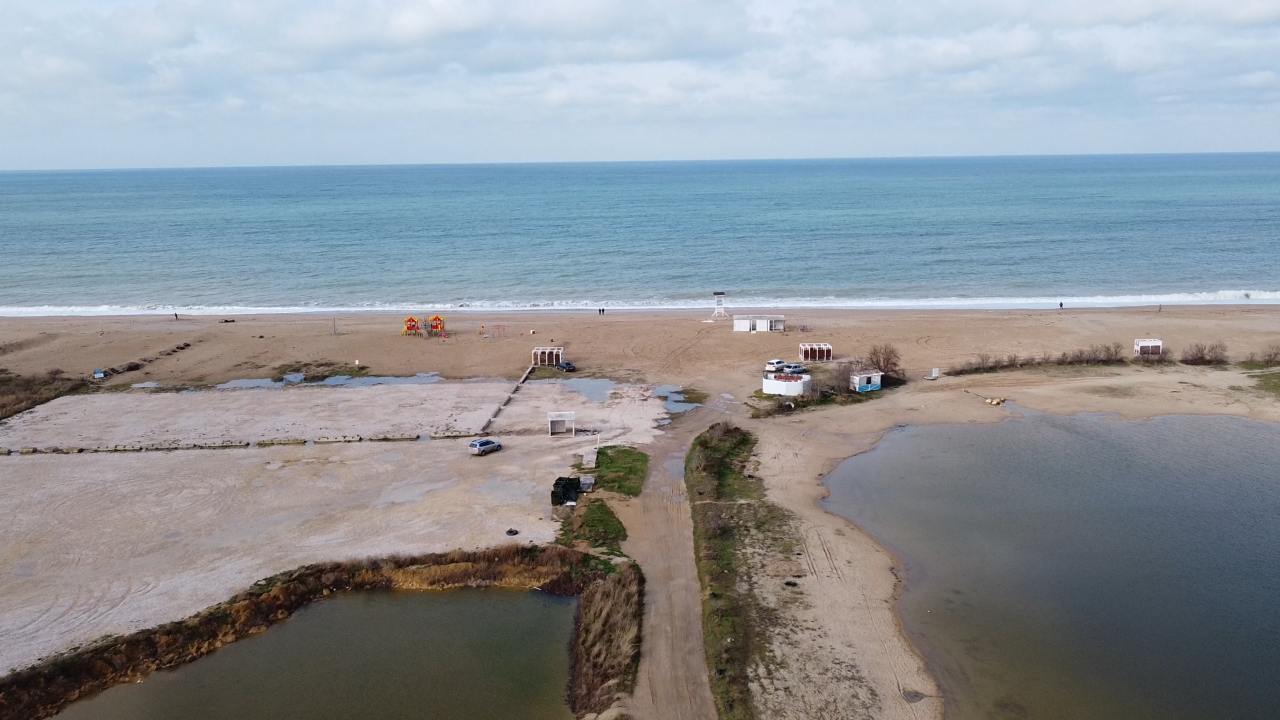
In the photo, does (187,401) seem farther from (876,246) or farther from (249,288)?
(876,246)

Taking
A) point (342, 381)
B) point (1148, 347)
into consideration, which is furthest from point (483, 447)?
point (1148, 347)

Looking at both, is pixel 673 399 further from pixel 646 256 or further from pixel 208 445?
pixel 646 256

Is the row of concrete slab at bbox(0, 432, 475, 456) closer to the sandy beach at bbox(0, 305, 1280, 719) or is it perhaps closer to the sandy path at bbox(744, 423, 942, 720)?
the sandy beach at bbox(0, 305, 1280, 719)

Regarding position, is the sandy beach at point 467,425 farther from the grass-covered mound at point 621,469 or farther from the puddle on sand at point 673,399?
the grass-covered mound at point 621,469

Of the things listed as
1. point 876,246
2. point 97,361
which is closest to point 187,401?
point 97,361

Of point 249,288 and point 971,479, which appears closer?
point 971,479

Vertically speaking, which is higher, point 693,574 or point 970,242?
point 970,242
